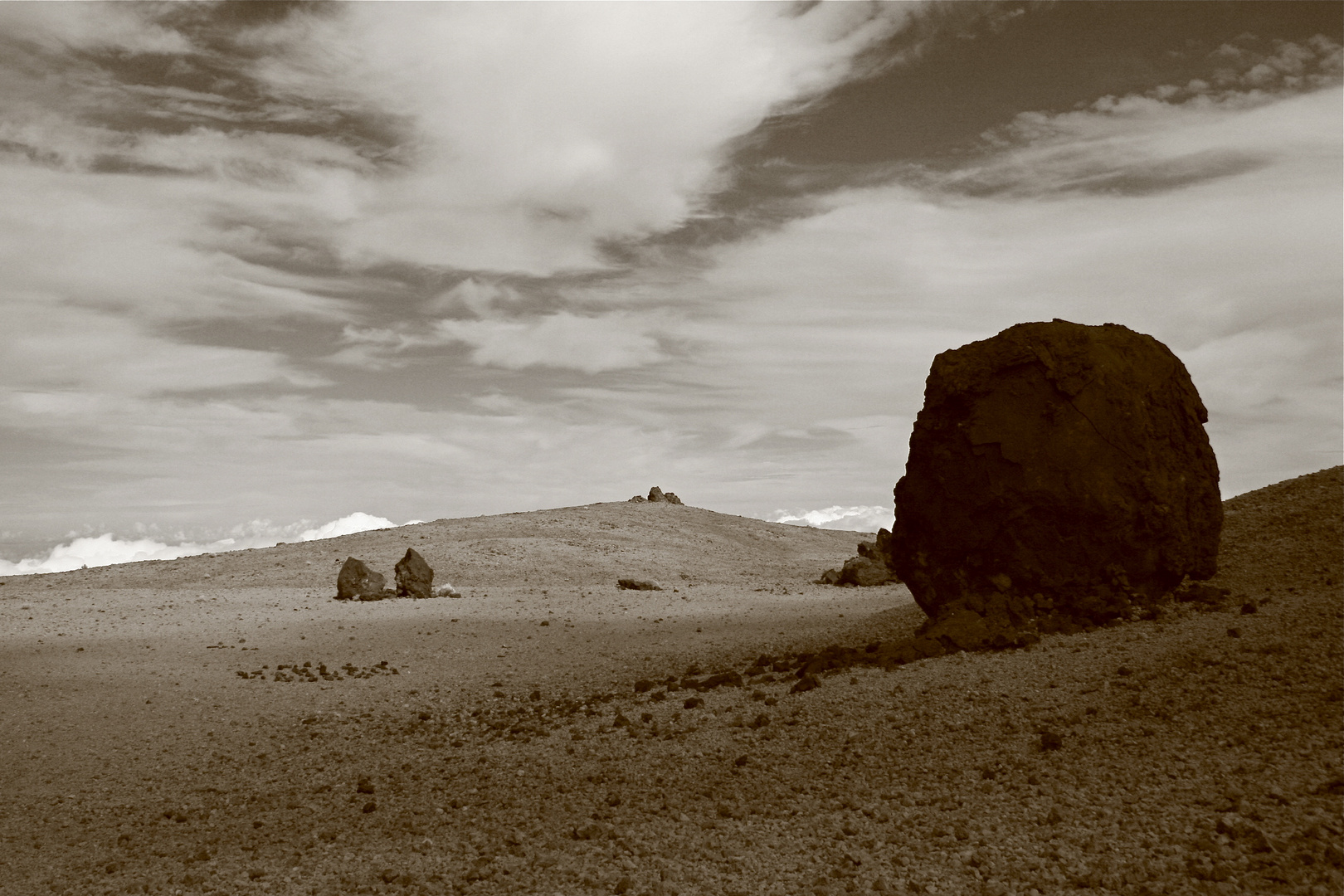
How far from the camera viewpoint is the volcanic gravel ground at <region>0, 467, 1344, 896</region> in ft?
22.7

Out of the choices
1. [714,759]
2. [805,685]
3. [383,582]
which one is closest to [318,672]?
[805,685]

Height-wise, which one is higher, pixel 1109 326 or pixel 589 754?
pixel 1109 326

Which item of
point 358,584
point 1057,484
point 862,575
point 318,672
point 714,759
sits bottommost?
point 714,759

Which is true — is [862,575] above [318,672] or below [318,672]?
above

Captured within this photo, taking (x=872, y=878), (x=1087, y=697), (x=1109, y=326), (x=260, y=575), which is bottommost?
(x=872, y=878)

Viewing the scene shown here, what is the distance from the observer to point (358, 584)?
26094mm

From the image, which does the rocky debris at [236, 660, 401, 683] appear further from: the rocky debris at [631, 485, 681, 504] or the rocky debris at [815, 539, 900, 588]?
the rocky debris at [631, 485, 681, 504]

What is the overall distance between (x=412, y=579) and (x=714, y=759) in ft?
60.7

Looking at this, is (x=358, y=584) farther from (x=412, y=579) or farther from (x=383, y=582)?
(x=412, y=579)

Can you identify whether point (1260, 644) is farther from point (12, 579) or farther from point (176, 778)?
point (12, 579)

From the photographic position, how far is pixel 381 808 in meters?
9.25

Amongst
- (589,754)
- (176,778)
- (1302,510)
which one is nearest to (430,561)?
(176,778)

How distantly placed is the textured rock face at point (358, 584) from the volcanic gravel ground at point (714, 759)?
23.5 ft

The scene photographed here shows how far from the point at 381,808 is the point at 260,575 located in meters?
25.0
